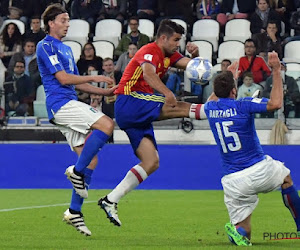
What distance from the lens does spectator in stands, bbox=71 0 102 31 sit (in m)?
19.1

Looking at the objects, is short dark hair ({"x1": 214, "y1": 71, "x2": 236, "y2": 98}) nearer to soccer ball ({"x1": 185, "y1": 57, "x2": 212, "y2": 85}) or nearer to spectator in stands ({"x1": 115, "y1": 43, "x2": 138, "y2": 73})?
soccer ball ({"x1": 185, "y1": 57, "x2": 212, "y2": 85})

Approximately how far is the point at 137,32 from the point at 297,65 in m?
3.22

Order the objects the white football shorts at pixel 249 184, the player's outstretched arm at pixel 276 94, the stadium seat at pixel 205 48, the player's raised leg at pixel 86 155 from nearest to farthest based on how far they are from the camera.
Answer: the player's outstretched arm at pixel 276 94, the white football shorts at pixel 249 184, the player's raised leg at pixel 86 155, the stadium seat at pixel 205 48

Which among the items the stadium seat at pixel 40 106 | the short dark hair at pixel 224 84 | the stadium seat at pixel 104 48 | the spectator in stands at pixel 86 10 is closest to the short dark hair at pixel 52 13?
the short dark hair at pixel 224 84

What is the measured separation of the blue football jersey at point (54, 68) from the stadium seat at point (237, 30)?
9.43 metres

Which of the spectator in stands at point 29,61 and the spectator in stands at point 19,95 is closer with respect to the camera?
the spectator in stands at point 19,95

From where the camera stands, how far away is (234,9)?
18344 millimetres

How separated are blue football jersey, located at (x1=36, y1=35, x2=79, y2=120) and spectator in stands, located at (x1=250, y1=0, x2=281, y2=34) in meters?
9.10

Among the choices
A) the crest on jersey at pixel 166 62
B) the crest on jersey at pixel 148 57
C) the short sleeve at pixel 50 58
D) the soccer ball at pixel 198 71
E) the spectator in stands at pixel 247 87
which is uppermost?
the short sleeve at pixel 50 58

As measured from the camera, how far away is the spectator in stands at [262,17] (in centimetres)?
1734

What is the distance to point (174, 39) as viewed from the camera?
30.2 feet

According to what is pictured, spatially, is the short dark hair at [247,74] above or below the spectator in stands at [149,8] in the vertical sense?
below

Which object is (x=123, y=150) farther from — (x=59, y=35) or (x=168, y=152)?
(x=59, y=35)

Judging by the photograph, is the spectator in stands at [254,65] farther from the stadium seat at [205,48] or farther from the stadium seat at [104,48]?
the stadium seat at [104,48]
